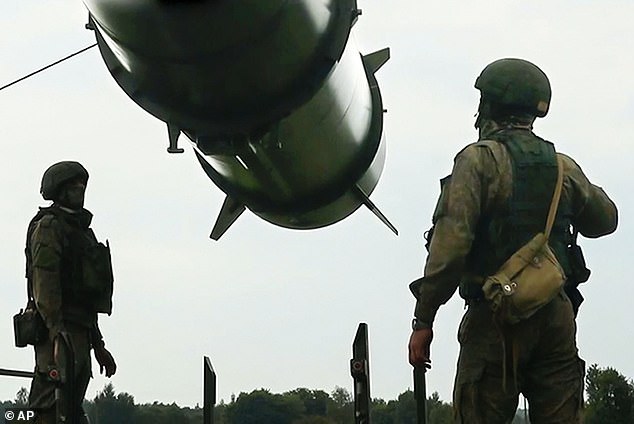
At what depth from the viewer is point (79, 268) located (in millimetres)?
5734

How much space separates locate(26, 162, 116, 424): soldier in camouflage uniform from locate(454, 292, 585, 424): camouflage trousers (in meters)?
1.83

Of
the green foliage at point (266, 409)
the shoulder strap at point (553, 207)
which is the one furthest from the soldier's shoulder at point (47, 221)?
the shoulder strap at point (553, 207)

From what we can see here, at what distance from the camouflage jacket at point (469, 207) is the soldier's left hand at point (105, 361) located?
81.1 inches

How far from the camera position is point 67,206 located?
582cm

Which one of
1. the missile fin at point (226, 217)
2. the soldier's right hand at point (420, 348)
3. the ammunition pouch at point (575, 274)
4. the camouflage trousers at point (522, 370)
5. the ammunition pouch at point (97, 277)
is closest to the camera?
the soldier's right hand at point (420, 348)

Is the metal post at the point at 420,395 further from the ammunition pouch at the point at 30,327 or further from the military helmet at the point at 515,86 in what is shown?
the ammunition pouch at the point at 30,327

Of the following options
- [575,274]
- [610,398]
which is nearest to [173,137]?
[575,274]

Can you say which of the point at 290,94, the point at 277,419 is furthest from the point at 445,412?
the point at 290,94

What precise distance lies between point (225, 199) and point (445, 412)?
302 centimetres

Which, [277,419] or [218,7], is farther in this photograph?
[277,419]

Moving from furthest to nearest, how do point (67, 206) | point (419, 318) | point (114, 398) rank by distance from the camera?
1. point (114, 398)
2. point (67, 206)
3. point (419, 318)

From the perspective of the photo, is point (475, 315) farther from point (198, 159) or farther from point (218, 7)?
point (198, 159)

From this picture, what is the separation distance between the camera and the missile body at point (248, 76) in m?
4.92

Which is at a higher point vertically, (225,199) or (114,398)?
(225,199)
